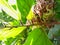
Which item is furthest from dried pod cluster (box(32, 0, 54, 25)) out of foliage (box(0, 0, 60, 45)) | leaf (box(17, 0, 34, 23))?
leaf (box(17, 0, 34, 23))

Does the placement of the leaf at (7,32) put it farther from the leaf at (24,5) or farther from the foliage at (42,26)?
the leaf at (24,5)

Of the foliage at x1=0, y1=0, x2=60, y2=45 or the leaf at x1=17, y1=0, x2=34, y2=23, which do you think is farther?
the leaf at x1=17, y1=0, x2=34, y2=23

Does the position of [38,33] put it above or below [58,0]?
below

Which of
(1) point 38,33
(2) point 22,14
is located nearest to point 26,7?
(2) point 22,14

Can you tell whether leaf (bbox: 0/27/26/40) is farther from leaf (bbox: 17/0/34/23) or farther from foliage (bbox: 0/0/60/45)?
leaf (bbox: 17/0/34/23)

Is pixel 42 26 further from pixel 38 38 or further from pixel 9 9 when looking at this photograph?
pixel 9 9

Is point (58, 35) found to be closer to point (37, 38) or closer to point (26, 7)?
point (37, 38)
